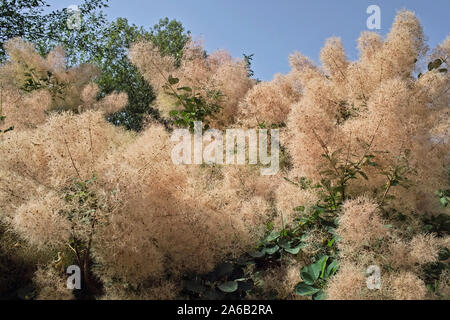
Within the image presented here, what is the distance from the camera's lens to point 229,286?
165 cm

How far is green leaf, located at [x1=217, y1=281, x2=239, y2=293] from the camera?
63.6 inches

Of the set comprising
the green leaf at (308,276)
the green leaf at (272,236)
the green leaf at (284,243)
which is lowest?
the green leaf at (308,276)

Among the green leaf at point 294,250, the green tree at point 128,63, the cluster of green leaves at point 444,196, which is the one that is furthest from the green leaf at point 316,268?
the green tree at point 128,63

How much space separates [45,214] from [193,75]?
205cm

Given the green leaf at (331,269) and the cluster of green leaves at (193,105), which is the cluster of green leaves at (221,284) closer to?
the green leaf at (331,269)

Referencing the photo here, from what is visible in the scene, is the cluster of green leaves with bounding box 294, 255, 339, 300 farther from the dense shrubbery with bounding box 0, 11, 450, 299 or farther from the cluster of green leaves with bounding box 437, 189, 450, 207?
the cluster of green leaves with bounding box 437, 189, 450, 207

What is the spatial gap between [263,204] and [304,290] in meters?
0.57

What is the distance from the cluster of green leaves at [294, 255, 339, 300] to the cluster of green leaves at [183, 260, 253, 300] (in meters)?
0.24

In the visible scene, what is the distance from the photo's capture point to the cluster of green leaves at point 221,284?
64.1 inches

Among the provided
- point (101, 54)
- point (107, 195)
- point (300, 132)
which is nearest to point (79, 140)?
point (107, 195)

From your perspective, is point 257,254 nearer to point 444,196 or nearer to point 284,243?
point 284,243

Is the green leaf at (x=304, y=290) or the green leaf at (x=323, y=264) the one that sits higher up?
the green leaf at (x=323, y=264)

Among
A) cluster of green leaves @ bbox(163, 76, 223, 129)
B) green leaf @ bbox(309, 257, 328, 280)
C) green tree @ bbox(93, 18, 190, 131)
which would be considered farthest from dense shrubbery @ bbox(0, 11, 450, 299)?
green tree @ bbox(93, 18, 190, 131)

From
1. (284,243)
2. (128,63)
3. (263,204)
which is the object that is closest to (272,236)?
(284,243)
